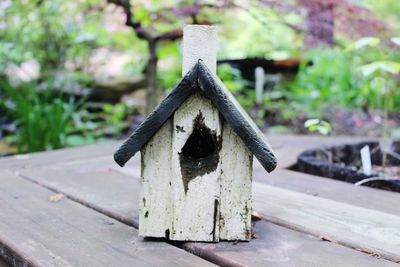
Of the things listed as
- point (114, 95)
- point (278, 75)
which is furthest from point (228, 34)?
point (114, 95)

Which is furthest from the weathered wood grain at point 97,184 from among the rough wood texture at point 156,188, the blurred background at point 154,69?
the blurred background at point 154,69

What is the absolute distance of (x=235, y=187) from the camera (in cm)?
Answer: 95

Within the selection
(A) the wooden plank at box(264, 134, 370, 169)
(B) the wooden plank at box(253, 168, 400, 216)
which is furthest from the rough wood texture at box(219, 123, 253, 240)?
(A) the wooden plank at box(264, 134, 370, 169)

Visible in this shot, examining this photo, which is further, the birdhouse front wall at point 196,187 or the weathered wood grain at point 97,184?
the weathered wood grain at point 97,184

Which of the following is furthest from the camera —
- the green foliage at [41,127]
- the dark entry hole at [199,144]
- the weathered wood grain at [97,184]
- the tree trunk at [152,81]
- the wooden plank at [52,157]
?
the tree trunk at [152,81]

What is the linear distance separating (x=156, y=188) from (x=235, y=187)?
6.2 inches

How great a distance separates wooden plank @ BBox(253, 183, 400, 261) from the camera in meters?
0.97

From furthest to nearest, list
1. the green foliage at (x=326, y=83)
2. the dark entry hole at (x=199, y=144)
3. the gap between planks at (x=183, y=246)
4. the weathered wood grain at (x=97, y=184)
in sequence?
the green foliage at (x=326, y=83)
the weathered wood grain at (x=97, y=184)
the dark entry hole at (x=199, y=144)
the gap between planks at (x=183, y=246)

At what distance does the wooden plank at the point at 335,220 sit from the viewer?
38.1 inches

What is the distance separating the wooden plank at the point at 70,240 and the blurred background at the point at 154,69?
236 centimetres

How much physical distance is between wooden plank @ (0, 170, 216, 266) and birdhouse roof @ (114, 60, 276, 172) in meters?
0.22

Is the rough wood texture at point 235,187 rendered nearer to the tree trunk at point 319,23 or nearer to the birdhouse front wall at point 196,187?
the birdhouse front wall at point 196,187

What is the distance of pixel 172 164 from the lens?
94cm

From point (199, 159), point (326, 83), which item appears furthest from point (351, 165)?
point (326, 83)
